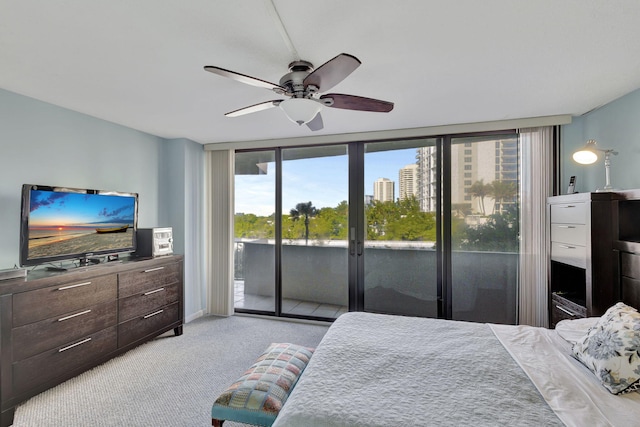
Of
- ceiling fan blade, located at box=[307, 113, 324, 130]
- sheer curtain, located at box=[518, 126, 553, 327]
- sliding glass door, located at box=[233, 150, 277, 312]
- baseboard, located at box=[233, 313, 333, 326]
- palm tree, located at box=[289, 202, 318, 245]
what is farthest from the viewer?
sliding glass door, located at box=[233, 150, 277, 312]

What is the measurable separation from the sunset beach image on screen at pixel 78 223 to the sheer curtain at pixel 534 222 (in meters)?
4.35

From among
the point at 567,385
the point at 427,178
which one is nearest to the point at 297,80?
the point at 567,385

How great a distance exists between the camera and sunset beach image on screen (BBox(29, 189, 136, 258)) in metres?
2.57

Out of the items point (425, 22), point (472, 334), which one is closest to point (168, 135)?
point (425, 22)

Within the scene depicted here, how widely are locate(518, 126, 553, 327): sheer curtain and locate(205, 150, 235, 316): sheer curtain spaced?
3.65 meters

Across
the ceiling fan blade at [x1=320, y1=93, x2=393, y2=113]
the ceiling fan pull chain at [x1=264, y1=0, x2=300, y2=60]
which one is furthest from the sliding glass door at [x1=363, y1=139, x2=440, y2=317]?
the ceiling fan pull chain at [x1=264, y1=0, x2=300, y2=60]

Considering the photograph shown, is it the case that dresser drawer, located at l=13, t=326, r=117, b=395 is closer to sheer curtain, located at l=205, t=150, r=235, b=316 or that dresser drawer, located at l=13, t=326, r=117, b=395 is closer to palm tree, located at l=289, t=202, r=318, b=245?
sheer curtain, located at l=205, t=150, r=235, b=316

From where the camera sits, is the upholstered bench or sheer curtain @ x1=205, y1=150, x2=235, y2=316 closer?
the upholstered bench

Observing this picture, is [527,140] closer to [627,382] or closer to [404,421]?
[627,382]

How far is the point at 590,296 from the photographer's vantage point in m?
2.41

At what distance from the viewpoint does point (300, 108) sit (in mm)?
1843

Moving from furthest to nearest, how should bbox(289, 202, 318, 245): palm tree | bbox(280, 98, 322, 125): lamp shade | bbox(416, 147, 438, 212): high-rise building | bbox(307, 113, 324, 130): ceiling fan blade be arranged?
bbox(289, 202, 318, 245): palm tree, bbox(416, 147, 438, 212): high-rise building, bbox(307, 113, 324, 130): ceiling fan blade, bbox(280, 98, 322, 125): lamp shade

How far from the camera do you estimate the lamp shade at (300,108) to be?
71.2 inches

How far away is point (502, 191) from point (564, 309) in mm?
1328
